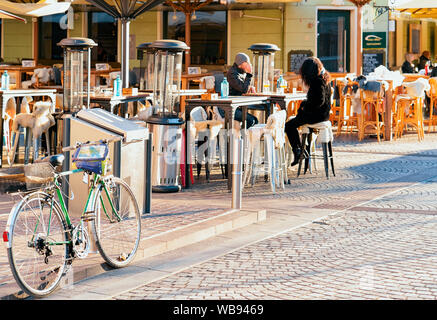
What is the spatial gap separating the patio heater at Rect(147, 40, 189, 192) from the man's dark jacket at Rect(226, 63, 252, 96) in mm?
2794

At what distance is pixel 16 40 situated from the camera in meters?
25.7

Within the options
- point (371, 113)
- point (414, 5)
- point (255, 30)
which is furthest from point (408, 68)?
point (371, 113)

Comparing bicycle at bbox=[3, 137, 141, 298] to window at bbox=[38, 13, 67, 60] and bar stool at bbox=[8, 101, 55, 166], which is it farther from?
window at bbox=[38, 13, 67, 60]

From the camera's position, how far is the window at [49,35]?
25.3 m

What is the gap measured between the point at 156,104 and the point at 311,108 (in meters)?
2.48

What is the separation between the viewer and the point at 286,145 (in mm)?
11898

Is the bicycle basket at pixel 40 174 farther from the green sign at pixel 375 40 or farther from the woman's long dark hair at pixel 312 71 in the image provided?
the green sign at pixel 375 40

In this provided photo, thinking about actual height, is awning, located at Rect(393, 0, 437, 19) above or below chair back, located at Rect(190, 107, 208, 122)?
above

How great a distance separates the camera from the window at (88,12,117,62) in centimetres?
2452

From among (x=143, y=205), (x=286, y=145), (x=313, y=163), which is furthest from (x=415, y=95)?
(x=143, y=205)

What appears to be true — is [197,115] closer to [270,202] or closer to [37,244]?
[270,202]

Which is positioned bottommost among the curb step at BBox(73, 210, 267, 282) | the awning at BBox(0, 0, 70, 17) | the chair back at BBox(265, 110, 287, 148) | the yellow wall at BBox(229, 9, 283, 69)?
the curb step at BBox(73, 210, 267, 282)

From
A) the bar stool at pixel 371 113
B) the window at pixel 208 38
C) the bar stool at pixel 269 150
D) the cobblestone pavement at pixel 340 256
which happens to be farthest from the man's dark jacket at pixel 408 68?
the bar stool at pixel 269 150

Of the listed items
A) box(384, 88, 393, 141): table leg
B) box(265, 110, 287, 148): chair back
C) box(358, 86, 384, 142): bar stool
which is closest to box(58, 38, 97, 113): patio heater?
box(265, 110, 287, 148): chair back
